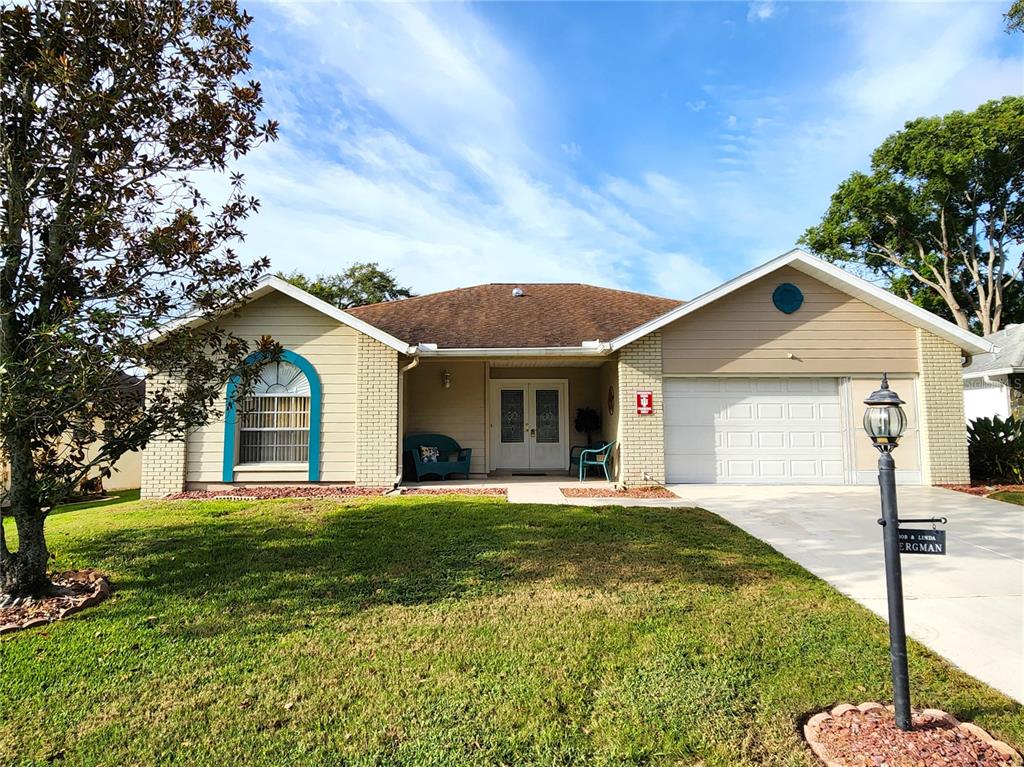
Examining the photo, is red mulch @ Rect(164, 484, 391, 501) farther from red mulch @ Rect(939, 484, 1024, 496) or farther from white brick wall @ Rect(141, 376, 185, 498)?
red mulch @ Rect(939, 484, 1024, 496)

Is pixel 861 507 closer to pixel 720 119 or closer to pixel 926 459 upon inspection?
pixel 926 459

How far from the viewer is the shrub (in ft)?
35.6

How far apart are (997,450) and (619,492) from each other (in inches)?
332

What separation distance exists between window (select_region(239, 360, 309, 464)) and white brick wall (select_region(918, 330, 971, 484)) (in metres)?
12.5

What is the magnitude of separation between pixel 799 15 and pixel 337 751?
470 inches

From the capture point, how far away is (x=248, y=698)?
3006 mm

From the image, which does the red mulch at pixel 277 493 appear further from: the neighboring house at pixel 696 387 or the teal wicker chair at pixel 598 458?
the teal wicker chair at pixel 598 458

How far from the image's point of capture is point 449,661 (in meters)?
3.40

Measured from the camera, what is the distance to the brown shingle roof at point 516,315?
11836 millimetres

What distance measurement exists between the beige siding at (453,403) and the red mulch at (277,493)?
2.73 m

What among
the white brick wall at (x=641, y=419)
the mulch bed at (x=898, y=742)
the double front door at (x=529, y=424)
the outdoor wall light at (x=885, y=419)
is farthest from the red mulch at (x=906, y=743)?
the double front door at (x=529, y=424)

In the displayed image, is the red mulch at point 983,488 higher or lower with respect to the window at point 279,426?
lower

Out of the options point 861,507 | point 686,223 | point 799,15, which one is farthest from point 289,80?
point 686,223

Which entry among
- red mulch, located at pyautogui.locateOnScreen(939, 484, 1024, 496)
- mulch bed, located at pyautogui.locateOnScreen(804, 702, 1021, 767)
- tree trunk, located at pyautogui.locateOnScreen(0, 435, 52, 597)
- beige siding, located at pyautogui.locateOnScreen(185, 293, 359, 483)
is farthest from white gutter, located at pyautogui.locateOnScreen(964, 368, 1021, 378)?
tree trunk, located at pyautogui.locateOnScreen(0, 435, 52, 597)
